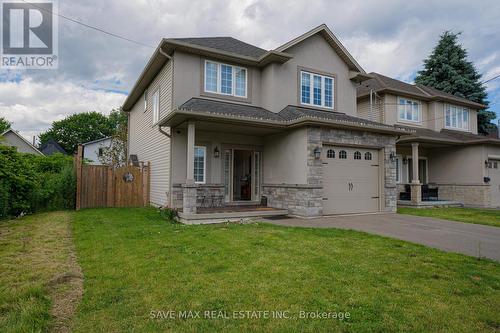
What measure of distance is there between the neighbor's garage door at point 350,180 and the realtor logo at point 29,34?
9.70 metres

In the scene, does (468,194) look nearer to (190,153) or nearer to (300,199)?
(300,199)

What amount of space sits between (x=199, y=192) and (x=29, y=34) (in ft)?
24.0

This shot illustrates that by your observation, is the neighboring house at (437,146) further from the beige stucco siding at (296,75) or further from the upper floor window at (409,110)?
the beige stucco siding at (296,75)

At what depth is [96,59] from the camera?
45.3 feet

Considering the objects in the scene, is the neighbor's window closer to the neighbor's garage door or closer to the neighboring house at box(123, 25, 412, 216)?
the neighboring house at box(123, 25, 412, 216)

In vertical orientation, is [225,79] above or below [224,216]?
above

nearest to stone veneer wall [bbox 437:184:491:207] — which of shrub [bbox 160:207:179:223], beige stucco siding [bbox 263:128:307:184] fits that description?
beige stucco siding [bbox 263:128:307:184]

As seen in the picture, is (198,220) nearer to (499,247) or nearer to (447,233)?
(447,233)

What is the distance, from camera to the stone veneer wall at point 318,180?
9656mm

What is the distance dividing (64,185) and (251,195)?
7.17m

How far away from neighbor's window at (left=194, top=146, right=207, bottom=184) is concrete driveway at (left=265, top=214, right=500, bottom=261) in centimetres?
310

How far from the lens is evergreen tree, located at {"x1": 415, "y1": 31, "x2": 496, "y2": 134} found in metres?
25.4

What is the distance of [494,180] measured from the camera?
16344 mm

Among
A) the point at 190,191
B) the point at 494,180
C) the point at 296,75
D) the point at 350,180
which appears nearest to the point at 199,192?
the point at 190,191
